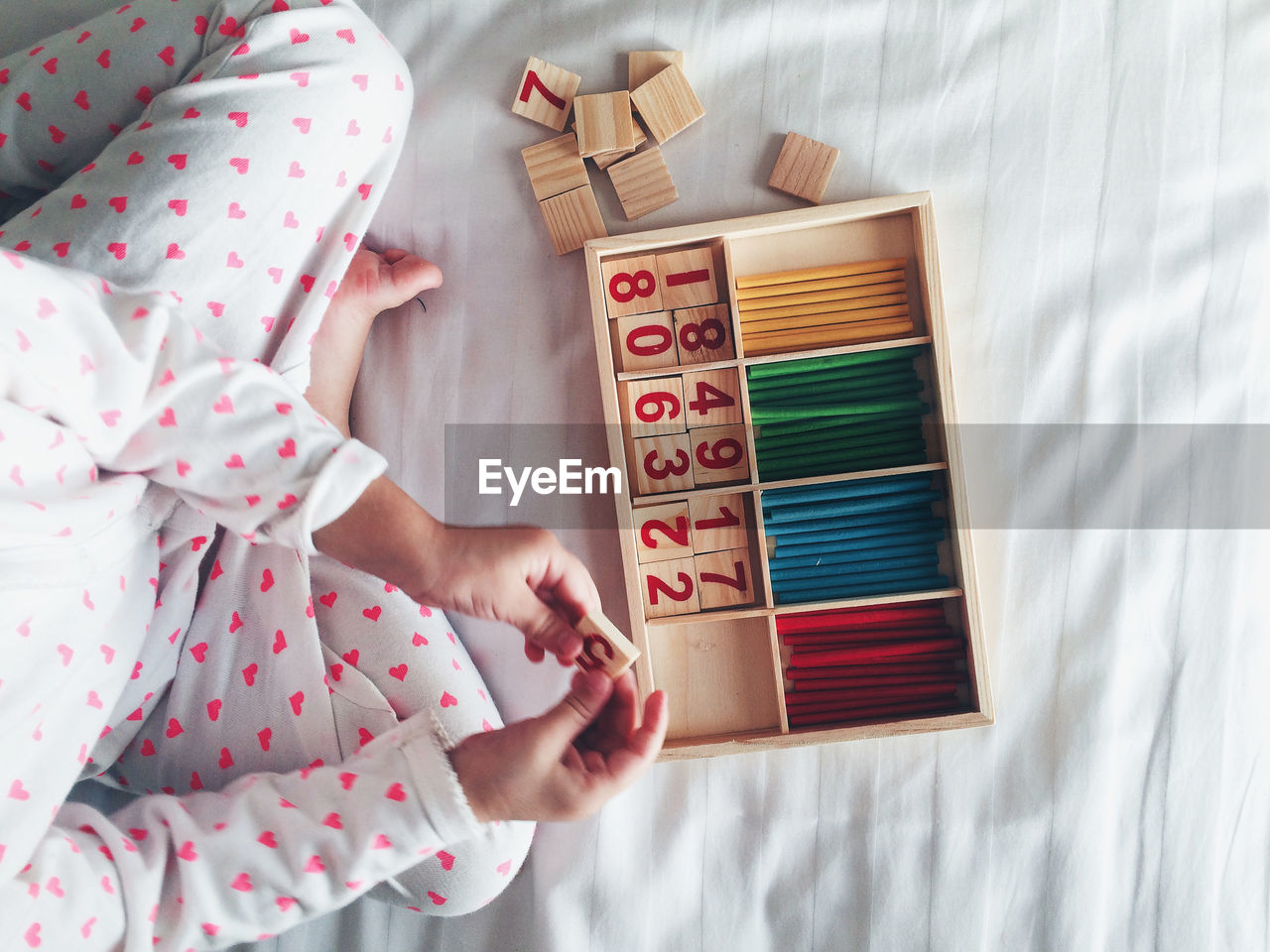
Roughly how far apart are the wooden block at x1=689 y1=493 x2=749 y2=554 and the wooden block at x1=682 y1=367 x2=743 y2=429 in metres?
0.07

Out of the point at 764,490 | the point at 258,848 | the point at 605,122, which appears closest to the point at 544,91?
the point at 605,122

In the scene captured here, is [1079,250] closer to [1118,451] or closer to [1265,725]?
[1118,451]

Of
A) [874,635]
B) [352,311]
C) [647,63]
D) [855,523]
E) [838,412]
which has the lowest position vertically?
[874,635]

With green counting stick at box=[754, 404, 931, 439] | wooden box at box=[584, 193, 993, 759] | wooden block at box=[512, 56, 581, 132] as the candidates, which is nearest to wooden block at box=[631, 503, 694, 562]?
wooden box at box=[584, 193, 993, 759]

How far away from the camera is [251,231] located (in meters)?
0.69

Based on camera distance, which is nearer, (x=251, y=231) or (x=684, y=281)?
(x=251, y=231)

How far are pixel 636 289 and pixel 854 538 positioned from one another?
30cm

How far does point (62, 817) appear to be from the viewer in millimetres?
653

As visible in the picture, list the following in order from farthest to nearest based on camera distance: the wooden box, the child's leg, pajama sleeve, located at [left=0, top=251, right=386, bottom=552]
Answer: the wooden box → the child's leg → pajama sleeve, located at [left=0, top=251, right=386, bottom=552]

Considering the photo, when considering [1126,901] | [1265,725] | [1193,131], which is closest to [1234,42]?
[1193,131]

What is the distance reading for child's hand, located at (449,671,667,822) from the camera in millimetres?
619

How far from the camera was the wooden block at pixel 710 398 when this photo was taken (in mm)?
816

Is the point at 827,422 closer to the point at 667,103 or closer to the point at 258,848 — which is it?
the point at 667,103

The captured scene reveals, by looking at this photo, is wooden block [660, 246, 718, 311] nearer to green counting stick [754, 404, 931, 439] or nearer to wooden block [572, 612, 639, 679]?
green counting stick [754, 404, 931, 439]
